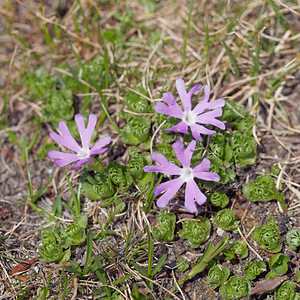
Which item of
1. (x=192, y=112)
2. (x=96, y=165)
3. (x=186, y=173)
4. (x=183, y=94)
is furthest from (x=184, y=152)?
(x=96, y=165)

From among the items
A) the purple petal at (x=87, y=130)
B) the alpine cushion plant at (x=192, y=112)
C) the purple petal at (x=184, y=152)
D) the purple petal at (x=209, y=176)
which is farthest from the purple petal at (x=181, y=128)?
the purple petal at (x=87, y=130)

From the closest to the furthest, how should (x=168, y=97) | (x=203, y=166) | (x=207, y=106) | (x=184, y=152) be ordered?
(x=203, y=166) < (x=184, y=152) < (x=168, y=97) < (x=207, y=106)

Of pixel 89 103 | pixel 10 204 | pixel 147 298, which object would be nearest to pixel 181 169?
pixel 147 298

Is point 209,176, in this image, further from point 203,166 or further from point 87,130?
point 87,130

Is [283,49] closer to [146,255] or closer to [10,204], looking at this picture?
[146,255]

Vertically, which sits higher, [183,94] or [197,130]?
[183,94]

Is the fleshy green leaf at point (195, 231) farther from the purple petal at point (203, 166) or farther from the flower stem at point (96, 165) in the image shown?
the flower stem at point (96, 165)

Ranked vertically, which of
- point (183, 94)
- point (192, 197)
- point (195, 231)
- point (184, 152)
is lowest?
point (195, 231)

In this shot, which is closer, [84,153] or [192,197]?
[192,197]
